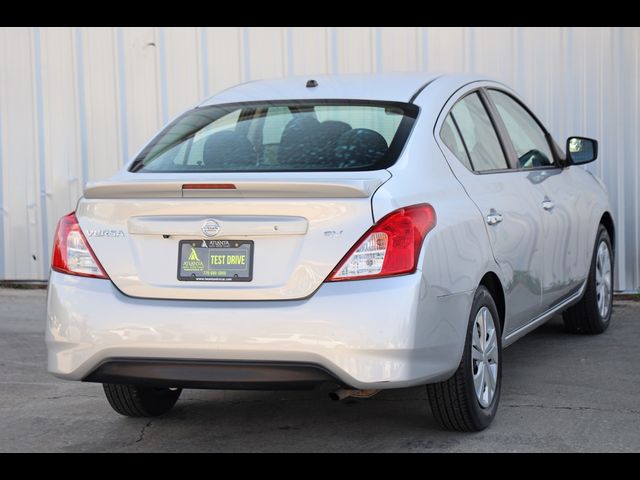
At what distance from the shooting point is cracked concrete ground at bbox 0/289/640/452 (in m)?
5.00

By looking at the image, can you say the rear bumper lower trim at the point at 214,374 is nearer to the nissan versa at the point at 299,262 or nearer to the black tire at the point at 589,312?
the nissan versa at the point at 299,262

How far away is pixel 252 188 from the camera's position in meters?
4.52

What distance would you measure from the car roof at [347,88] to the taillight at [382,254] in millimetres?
1092

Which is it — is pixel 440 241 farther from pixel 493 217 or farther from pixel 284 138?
pixel 284 138

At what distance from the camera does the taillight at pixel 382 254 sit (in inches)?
174

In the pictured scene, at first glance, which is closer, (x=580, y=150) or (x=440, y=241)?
(x=440, y=241)

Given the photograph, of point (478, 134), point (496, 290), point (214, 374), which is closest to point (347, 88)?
point (478, 134)

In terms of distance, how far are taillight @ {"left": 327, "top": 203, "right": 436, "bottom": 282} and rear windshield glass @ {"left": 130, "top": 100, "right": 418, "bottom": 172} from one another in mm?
433

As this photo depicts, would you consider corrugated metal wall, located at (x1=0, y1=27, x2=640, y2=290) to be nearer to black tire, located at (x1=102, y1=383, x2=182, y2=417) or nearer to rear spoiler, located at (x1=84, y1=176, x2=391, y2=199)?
black tire, located at (x1=102, y1=383, x2=182, y2=417)

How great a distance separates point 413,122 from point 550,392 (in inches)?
66.2

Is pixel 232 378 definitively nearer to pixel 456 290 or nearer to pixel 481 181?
pixel 456 290

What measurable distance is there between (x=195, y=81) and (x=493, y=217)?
505 cm

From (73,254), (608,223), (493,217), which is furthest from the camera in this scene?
(608,223)

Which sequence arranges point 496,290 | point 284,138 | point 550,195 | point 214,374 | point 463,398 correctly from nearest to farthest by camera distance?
point 214,374
point 463,398
point 284,138
point 496,290
point 550,195
